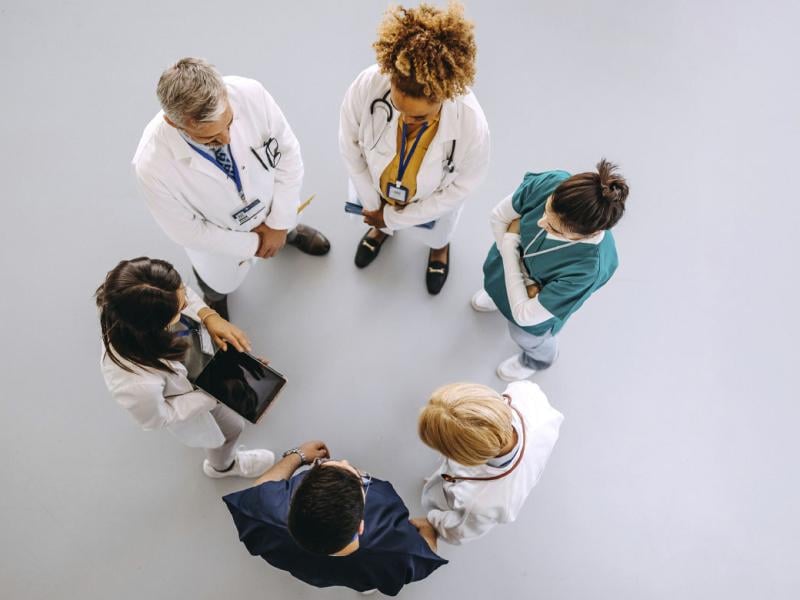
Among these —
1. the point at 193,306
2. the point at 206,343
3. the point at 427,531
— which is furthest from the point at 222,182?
the point at 427,531

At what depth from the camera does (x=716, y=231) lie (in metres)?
2.60

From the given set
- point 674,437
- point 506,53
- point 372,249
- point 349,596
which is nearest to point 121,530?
point 349,596

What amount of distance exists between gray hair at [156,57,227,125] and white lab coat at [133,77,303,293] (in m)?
0.18

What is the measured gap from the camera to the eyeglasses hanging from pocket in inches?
65.6

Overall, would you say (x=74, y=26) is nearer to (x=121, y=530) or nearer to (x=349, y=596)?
(x=121, y=530)

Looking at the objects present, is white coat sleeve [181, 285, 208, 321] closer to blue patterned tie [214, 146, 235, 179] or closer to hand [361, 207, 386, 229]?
blue patterned tie [214, 146, 235, 179]

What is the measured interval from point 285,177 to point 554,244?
40.3 inches

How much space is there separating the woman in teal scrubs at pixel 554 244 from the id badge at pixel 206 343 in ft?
3.58

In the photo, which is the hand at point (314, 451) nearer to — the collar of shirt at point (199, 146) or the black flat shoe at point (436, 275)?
the black flat shoe at point (436, 275)

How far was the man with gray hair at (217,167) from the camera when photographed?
1.32 m

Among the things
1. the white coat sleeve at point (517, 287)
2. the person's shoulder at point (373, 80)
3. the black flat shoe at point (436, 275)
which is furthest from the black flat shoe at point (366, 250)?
the person's shoulder at point (373, 80)

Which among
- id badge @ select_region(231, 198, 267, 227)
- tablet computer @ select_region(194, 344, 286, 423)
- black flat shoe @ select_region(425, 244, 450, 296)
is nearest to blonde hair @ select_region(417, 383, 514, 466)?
tablet computer @ select_region(194, 344, 286, 423)

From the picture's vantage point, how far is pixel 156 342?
1343 millimetres

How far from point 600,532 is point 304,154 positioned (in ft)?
7.77
